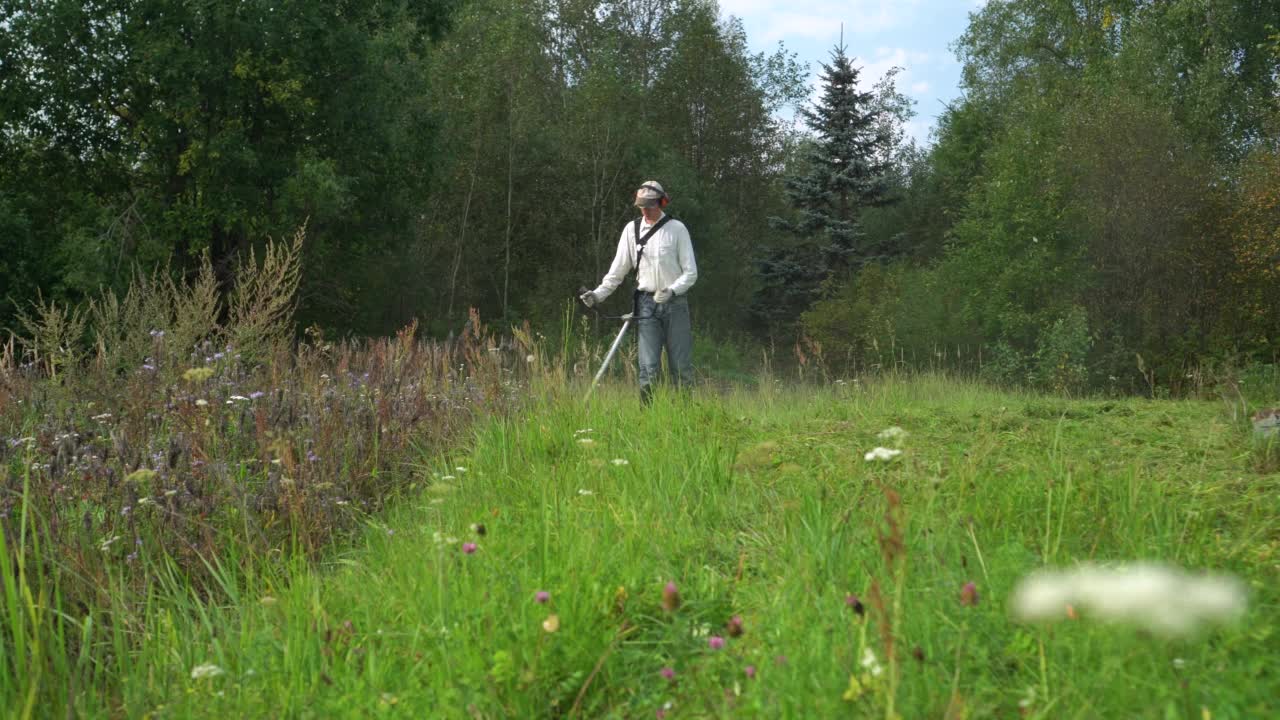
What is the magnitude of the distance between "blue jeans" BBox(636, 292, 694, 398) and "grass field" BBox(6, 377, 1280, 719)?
11.4 feet

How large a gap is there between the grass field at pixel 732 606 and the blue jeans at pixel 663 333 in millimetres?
3475

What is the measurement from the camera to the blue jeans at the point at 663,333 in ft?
27.4

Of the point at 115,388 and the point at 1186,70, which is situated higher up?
the point at 1186,70

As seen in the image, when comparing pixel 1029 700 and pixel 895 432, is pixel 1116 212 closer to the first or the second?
pixel 895 432

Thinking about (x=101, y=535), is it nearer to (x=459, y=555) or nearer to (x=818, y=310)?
(x=459, y=555)

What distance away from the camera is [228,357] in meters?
5.86

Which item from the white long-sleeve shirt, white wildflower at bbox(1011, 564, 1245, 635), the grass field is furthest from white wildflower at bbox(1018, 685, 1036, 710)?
the white long-sleeve shirt

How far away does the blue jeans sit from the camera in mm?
8352

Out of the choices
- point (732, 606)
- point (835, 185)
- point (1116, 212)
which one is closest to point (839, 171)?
point (835, 185)

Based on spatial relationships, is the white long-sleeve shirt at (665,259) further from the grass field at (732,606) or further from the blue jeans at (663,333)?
the grass field at (732,606)

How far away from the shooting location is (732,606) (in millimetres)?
2998

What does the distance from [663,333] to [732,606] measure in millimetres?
5525

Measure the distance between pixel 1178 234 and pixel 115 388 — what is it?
71.5 ft

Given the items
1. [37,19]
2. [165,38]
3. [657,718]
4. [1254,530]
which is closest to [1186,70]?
[165,38]
